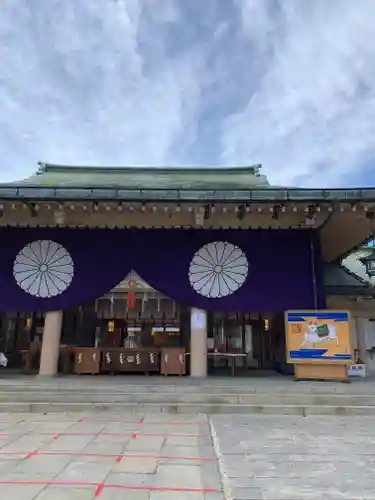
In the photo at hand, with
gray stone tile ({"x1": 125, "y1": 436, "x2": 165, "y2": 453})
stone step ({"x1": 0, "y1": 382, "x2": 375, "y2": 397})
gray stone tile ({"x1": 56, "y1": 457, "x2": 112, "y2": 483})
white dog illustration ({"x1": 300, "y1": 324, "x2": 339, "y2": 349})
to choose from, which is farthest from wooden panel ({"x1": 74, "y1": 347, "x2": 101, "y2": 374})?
gray stone tile ({"x1": 56, "y1": 457, "x2": 112, "y2": 483})

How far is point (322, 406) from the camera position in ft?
22.1

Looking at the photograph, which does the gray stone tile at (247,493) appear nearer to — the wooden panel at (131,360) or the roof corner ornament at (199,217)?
the roof corner ornament at (199,217)

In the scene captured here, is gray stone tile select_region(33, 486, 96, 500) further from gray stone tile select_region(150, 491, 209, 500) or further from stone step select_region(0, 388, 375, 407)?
stone step select_region(0, 388, 375, 407)

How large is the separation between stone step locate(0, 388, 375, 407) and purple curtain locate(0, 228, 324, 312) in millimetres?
2621

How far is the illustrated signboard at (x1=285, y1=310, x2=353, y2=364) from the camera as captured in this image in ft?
27.8

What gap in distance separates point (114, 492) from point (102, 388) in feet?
15.6

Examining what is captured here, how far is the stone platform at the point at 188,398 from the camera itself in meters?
6.69

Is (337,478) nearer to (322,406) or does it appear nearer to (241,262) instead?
(322,406)

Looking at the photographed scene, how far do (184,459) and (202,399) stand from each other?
325cm

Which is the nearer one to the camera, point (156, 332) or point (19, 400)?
point (19, 400)

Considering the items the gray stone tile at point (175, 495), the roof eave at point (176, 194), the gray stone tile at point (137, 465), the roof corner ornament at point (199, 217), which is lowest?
the gray stone tile at point (137, 465)

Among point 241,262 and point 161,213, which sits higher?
point 161,213

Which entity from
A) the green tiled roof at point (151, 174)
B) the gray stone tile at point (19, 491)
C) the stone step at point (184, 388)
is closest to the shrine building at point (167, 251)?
the stone step at point (184, 388)

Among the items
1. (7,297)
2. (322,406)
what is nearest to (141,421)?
(322,406)
